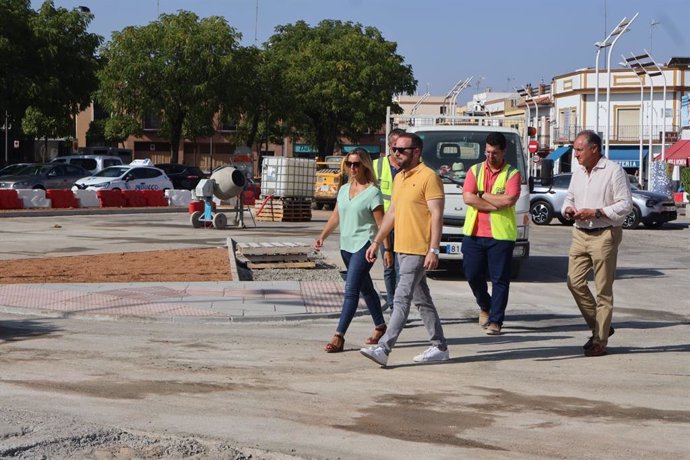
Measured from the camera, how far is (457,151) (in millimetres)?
17609

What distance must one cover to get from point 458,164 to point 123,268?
521 cm

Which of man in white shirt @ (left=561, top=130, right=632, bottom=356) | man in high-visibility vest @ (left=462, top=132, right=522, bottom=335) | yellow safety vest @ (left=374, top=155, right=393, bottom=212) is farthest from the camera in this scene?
yellow safety vest @ (left=374, top=155, right=393, bottom=212)

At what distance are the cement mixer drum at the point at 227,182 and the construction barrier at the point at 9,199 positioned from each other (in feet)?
33.1

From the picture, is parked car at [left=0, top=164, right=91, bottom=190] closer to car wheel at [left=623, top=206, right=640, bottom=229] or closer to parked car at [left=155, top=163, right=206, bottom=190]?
parked car at [left=155, top=163, right=206, bottom=190]

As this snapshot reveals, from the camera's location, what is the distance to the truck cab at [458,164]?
1720 centimetres

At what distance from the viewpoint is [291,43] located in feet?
262

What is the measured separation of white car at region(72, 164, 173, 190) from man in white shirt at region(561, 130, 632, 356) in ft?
107

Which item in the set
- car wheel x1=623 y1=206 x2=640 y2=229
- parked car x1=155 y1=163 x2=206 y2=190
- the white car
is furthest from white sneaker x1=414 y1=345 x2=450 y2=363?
parked car x1=155 y1=163 x2=206 y2=190

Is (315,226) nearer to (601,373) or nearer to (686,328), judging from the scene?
(686,328)

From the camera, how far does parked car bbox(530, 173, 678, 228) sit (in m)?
33.8

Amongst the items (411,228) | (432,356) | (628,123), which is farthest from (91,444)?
(628,123)

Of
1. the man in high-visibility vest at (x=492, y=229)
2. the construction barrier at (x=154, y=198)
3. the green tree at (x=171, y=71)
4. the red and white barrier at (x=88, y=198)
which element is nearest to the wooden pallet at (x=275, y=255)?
the man in high-visibility vest at (x=492, y=229)

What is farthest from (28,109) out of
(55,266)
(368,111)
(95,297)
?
(95,297)

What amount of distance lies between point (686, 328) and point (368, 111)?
61256 millimetres
